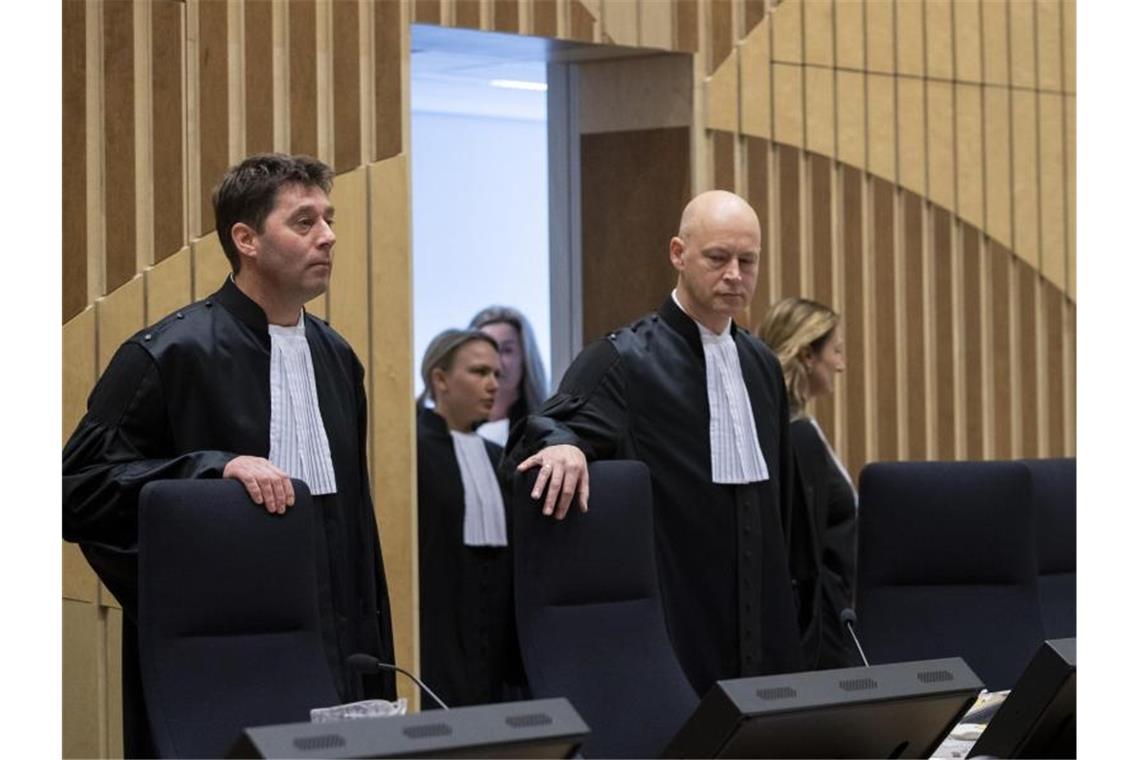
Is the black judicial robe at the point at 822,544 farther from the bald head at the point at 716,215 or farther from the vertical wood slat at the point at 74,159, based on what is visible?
the vertical wood slat at the point at 74,159

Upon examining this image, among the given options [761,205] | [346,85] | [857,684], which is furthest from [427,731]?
[761,205]

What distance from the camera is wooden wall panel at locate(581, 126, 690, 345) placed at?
6.61 m

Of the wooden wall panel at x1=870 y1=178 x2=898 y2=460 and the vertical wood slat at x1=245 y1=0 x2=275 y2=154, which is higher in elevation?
the vertical wood slat at x1=245 y1=0 x2=275 y2=154

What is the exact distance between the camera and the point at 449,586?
6152 mm

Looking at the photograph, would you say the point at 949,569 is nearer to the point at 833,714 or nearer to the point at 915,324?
the point at 833,714

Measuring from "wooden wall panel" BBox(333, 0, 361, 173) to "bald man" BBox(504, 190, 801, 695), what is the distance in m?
1.47

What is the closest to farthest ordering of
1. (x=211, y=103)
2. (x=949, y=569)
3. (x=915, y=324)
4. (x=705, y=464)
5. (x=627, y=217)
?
(x=705, y=464) < (x=949, y=569) < (x=211, y=103) < (x=627, y=217) < (x=915, y=324)

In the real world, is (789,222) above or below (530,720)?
above

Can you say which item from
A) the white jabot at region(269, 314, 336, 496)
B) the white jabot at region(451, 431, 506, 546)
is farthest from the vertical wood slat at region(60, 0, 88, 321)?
the white jabot at region(451, 431, 506, 546)

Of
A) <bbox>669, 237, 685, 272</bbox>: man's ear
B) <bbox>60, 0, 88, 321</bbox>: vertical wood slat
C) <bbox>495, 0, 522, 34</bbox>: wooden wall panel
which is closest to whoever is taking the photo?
<bbox>669, 237, 685, 272</bbox>: man's ear

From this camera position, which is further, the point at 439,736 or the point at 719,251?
the point at 719,251

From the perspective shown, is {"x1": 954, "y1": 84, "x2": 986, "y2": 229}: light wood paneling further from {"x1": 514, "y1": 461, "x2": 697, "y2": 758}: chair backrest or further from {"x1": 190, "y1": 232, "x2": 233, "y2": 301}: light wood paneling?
{"x1": 514, "y1": 461, "x2": 697, "y2": 758}: chair backrest

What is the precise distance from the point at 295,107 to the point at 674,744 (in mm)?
3403

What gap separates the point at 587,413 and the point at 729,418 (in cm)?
36
